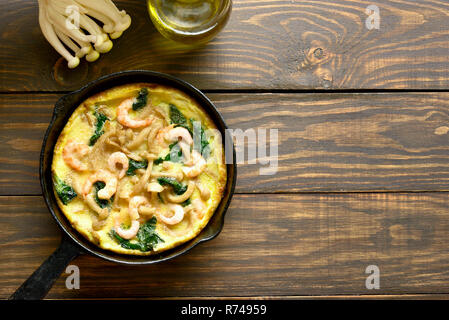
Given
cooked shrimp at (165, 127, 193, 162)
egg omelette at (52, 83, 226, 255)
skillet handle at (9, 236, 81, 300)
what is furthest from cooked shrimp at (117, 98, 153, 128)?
skillet handle at (9, 236, 81, 300)

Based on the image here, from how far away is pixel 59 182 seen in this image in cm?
191

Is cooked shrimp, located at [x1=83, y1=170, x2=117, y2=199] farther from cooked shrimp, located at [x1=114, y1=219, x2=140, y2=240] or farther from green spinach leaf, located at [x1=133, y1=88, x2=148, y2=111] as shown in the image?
green spinach leaf, located at [x1=133, y1=88, x2=148, y2=111]

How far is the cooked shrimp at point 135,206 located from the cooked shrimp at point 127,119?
30 cm

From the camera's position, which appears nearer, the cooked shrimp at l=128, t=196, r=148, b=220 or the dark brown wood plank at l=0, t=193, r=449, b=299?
the cooked shrimp at l=128, t=196, r=148, b=220

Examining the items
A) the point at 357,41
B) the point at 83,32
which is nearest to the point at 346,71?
the point at 357,41

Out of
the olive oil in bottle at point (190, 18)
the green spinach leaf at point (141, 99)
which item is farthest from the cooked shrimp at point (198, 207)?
the olive oil in bottle at point (190, 18)

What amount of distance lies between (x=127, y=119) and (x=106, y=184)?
282 millimetres

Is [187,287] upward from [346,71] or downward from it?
downward

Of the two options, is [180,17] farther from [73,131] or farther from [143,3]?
[73,131]

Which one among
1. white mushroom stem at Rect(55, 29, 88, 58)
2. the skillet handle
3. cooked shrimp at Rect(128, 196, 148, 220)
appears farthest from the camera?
white mushroom stem at Rect(55, 29, 88, 58)

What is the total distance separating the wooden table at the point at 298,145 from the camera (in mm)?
2062

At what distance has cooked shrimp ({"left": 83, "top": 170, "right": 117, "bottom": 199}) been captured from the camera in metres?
1.90

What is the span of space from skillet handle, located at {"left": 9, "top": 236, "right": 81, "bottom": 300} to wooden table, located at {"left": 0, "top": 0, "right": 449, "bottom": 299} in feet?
0.85

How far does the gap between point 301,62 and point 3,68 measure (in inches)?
52.8
